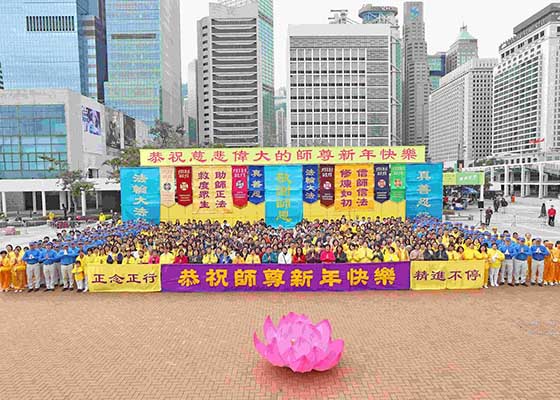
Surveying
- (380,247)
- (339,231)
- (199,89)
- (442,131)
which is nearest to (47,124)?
(339,231)

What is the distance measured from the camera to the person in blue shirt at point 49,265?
36.3 ft

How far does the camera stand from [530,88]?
97562 mm

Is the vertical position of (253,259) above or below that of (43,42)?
below

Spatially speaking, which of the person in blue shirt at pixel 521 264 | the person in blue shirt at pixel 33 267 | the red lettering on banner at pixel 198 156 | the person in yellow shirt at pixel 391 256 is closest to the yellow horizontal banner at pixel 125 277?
the person in blue shirt at pixel 33 267

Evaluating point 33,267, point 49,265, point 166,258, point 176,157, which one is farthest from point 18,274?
point 176,157

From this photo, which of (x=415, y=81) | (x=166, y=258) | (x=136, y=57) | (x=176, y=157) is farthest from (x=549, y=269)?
(x=415, y=81)

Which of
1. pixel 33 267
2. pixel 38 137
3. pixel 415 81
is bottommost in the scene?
pixel 33 267

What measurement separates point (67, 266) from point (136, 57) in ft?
267

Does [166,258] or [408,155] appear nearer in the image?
[166,258]

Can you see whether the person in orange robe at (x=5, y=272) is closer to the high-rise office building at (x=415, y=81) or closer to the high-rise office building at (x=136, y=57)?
the high-rise office building at (x=136, y=57)

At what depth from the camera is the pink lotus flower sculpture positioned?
591 centimetres

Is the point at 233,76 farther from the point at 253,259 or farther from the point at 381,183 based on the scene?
the point at 253,259

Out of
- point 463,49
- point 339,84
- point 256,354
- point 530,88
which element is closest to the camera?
point 256,354

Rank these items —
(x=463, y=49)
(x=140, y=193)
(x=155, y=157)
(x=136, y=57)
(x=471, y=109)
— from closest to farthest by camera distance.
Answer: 1. (x=140, y=193)
2. (x=155, y=157)
3. (x=136, y=57)
4. (x=471, y=109)
5. (x=463, y=49)
